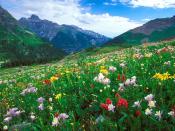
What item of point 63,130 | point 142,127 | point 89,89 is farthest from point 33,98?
point 142,127

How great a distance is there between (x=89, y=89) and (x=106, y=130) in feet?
9.07

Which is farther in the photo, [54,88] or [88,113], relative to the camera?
[54,88]

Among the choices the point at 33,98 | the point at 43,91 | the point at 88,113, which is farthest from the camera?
the point at 43,91

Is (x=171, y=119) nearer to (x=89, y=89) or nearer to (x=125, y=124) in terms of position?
(x=125, y=124)

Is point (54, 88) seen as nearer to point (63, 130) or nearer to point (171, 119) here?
point (63, 130)

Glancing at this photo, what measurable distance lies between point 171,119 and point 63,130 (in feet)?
5.91

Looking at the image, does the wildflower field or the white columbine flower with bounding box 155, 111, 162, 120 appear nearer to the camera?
the white columbine flower with bounding box 155, 111, 162, 120

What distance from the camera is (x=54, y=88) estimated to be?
9891 mm

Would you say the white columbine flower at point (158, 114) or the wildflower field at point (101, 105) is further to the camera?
the wildflower field at point (101, 105)

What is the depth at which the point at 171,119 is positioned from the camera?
6.16 metres

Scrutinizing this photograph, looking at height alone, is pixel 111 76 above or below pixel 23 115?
above

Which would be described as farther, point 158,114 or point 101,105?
point 101,105

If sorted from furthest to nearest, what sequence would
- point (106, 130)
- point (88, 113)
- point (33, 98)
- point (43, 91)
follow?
point (43, 91) → point (33, 98) → point (88, 113) → point (106, 130)

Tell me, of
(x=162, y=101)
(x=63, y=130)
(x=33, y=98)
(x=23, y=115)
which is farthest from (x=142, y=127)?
(x=33, y=98)
